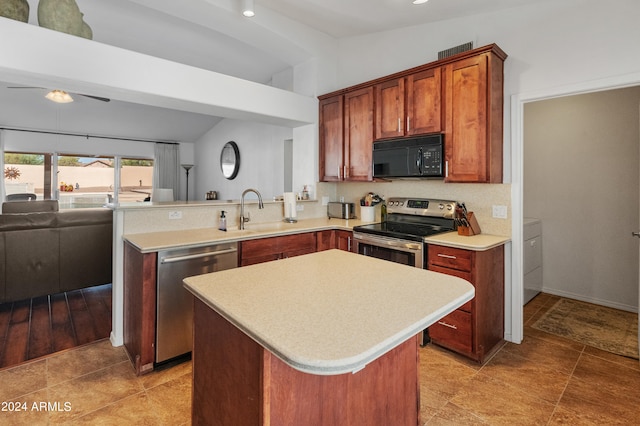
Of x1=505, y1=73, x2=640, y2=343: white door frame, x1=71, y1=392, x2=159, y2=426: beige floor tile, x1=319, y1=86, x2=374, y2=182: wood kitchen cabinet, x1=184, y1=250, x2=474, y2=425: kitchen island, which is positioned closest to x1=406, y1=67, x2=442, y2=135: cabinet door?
x1=319, y1=86, x2=374, y2=182: wood kitchen cabinet

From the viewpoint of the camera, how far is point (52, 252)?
3518 mm

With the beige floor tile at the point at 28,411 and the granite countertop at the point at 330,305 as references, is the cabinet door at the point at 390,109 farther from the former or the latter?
the beige floor tile at the point at 28,411

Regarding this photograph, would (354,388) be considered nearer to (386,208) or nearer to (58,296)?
(386,208)

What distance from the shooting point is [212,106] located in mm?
3123

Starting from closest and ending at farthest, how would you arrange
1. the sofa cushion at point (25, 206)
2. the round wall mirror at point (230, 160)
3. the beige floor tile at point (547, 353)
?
the beige floor tile at point (547, 353)
the sofa cushion at point (25, 206)
the round wall mirror at point (230, 160)

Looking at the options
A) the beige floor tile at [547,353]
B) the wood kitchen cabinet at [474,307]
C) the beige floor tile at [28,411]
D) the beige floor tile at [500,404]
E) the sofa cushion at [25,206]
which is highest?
the sofa cushion at [25,206]

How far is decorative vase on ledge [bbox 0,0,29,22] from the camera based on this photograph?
7.13 ft

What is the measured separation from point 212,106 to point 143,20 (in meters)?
1.37

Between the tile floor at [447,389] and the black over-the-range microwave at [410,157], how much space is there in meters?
1.53

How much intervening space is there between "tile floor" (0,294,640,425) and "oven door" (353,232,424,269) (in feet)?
2.46

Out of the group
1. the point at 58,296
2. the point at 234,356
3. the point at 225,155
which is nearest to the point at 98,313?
the point at 58,296

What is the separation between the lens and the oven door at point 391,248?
8.79 ft

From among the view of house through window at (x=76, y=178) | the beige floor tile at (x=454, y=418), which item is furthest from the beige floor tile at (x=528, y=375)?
the view of house through window at (x=76, y=178)

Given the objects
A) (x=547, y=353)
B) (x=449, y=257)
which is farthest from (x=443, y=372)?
(x=547, y=353)
